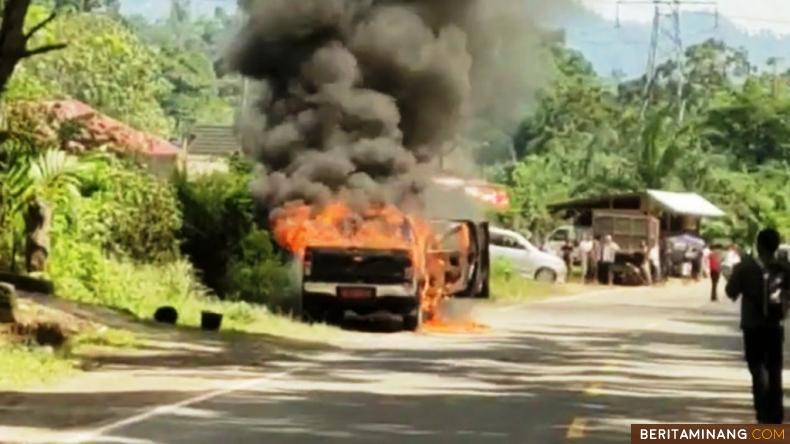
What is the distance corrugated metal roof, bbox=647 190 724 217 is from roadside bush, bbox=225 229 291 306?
33.1 meters

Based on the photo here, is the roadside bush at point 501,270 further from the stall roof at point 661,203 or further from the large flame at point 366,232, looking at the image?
the large flame at point 366,232

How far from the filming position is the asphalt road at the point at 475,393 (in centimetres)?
1441

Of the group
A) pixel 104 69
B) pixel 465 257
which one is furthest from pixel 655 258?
pixel 465 257

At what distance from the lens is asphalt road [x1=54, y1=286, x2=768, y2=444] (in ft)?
47.3

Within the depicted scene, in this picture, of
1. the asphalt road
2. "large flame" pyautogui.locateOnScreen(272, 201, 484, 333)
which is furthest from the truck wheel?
the asphalt road

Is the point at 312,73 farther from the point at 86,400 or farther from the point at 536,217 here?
the point at 536,217

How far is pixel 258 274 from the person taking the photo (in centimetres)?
3212

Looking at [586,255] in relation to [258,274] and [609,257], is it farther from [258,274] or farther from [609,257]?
[258,274]

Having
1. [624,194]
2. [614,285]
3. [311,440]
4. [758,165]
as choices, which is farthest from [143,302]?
[758,165]

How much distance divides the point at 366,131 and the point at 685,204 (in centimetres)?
3522

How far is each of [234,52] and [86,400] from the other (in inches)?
728

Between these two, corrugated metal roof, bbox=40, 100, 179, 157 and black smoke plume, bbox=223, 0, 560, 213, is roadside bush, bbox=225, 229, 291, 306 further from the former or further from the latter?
corrugated metal roof, bbox=40, 100, 179, 157

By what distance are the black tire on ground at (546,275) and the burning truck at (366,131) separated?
54.9 feet

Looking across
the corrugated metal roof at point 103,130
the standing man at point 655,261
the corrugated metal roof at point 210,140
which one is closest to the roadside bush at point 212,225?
the corrugated metal roof at point 103,130
